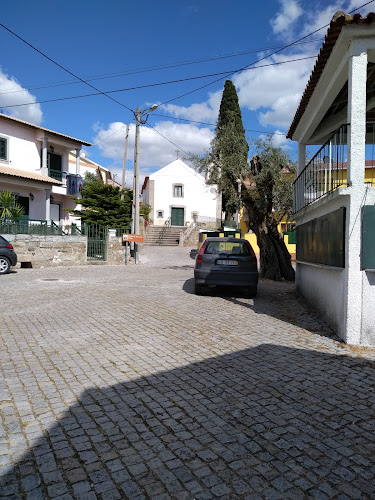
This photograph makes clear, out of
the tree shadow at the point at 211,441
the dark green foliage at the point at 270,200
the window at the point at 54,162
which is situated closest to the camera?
the tree shadow at the point at 211,441

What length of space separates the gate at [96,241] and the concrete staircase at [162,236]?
16475 millimetres

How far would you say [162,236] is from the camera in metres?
37.4

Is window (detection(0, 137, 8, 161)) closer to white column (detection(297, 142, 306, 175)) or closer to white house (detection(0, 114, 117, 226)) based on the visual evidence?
white house (detection(0, 114, 117, 226))

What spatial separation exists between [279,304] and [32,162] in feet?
66.1

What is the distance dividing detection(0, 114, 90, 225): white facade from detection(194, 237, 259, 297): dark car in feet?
49.4

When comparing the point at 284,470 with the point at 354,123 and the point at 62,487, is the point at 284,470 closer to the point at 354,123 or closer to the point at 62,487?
the point at 62,487

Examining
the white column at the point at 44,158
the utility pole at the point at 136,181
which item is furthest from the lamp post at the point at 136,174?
the white column at the point at 44,158

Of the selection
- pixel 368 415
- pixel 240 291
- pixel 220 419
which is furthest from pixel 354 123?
pixel 240 291

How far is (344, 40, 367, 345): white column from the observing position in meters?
5.29

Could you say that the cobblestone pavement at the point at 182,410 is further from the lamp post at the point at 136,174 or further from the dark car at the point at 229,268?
the lamp post at the point at 136,174

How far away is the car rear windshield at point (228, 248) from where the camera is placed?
30.8ft

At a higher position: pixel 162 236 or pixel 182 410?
pixel 162 236

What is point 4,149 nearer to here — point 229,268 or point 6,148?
point 6,148

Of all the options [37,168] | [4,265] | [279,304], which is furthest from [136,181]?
[279,304]
